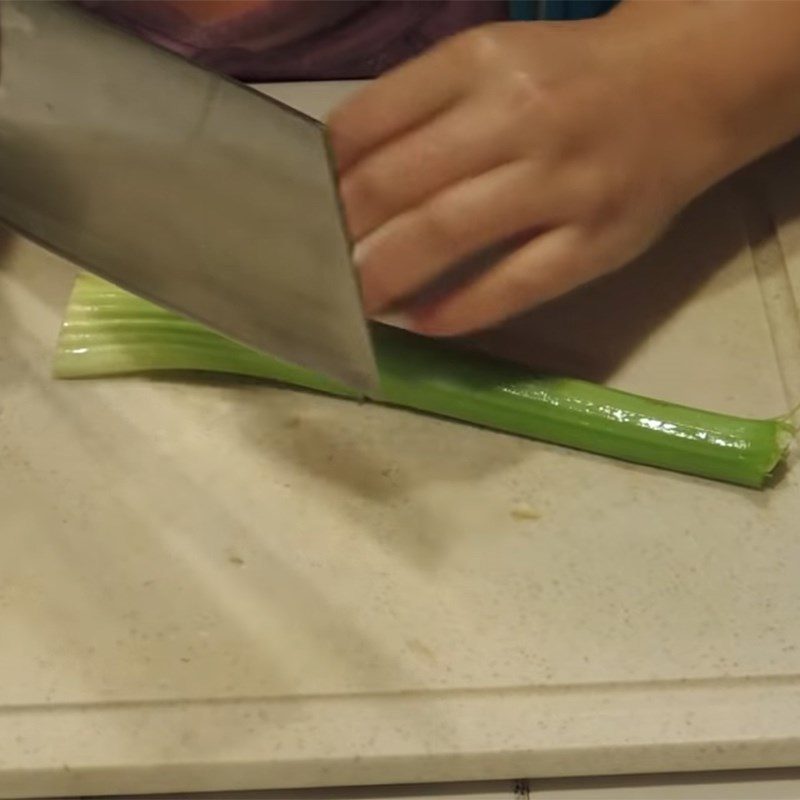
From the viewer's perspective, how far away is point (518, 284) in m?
0.72

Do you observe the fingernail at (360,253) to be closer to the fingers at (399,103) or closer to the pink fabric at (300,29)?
the fingers at (399,103)

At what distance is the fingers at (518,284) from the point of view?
28.0 inches

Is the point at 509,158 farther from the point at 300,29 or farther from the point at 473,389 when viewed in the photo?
the point at 300,29

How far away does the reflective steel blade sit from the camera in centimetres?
58

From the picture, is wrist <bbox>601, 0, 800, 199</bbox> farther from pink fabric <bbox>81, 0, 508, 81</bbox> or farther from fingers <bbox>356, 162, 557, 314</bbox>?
pink fabric <bbox>81, 0, 508, 81</bbox>

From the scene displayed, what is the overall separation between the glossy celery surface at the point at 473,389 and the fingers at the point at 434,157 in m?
0.11

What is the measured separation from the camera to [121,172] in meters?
0.61

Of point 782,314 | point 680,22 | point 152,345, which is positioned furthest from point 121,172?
point 782,314

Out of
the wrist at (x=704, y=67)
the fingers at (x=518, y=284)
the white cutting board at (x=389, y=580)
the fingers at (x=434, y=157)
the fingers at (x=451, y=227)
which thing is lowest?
the white cutting board at (x=389, y=580)

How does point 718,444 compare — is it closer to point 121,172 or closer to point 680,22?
point 680,22

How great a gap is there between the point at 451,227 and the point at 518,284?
0.06 meters

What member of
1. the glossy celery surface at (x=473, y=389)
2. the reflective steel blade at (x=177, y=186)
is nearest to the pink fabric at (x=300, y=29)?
the glossy celery surface at (x=473, y=389)

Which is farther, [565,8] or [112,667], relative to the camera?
[565,8]

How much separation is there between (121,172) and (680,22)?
33cm
